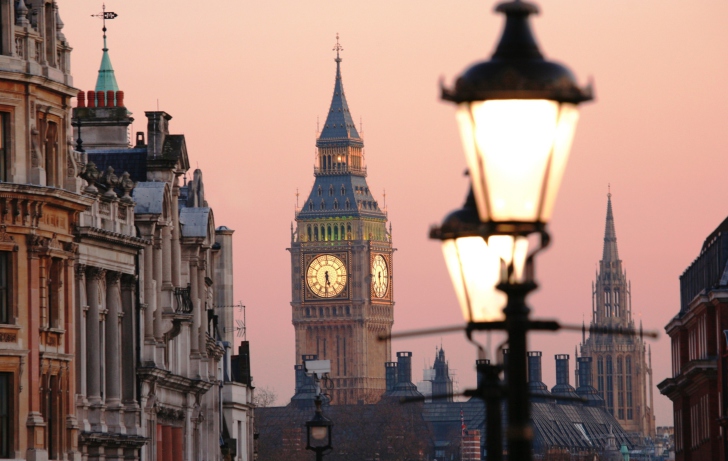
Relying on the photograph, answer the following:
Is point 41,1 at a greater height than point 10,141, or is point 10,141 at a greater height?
point 41,1

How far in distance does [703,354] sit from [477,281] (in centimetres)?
9431

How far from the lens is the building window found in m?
48.0

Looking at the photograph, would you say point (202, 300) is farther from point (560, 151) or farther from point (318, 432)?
point (560, 151)

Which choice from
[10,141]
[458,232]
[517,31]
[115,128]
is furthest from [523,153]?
[115,128]

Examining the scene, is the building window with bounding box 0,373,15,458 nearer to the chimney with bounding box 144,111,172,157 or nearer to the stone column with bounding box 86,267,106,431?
the stone column with bounding box 86,267,106,431

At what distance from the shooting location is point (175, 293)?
219 ft

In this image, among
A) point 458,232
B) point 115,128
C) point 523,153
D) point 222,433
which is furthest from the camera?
point 222,433

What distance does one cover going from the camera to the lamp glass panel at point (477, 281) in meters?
15.0

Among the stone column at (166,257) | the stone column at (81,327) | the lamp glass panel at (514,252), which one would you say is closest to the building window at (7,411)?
the stone column at (81,327)

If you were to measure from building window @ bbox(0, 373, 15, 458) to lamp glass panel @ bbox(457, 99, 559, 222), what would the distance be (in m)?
36.1

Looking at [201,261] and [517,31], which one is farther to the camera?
[201,261]

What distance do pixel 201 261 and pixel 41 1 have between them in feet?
77.5

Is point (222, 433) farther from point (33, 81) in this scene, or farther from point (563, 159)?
point (563, 159)

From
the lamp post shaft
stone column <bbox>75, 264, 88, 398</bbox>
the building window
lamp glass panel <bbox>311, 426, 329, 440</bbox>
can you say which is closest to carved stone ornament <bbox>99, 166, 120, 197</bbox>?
stone column <bbox>75, 264, 88, 398</bbox>
